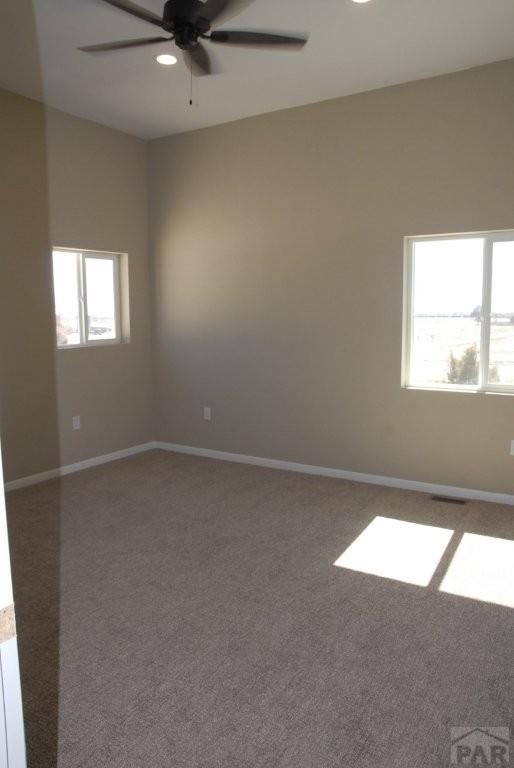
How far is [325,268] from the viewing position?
4.65 metres

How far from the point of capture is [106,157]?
513 centimetres

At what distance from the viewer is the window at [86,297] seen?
4.89m

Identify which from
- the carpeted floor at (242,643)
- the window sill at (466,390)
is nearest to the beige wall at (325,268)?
the window sill at (466,390)

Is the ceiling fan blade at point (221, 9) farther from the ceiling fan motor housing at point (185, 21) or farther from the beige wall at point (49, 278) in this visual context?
the beige wall at point (49, 278)

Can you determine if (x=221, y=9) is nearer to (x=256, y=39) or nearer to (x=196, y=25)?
(x=196, y=25)

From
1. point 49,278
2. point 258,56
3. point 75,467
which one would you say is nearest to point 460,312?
point 258,56

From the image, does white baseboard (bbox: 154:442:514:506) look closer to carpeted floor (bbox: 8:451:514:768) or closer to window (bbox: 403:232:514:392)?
carpeted floor (bbox: 8:451:514:768)

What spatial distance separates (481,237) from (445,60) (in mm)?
1208

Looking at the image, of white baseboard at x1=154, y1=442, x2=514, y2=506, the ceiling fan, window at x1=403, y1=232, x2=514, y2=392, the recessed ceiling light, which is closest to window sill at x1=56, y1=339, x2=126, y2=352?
white baseboard at x1=154, y1=442, x2=514, y2=506

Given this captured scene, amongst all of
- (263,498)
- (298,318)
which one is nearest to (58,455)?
(263,498)

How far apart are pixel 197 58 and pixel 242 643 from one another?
9.76ft

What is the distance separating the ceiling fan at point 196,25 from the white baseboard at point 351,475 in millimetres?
3138

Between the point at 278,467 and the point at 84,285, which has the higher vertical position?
the point at 84,285

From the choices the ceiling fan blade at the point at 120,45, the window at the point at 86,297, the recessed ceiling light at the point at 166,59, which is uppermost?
the recessed ceiling light at the point at 166,59
